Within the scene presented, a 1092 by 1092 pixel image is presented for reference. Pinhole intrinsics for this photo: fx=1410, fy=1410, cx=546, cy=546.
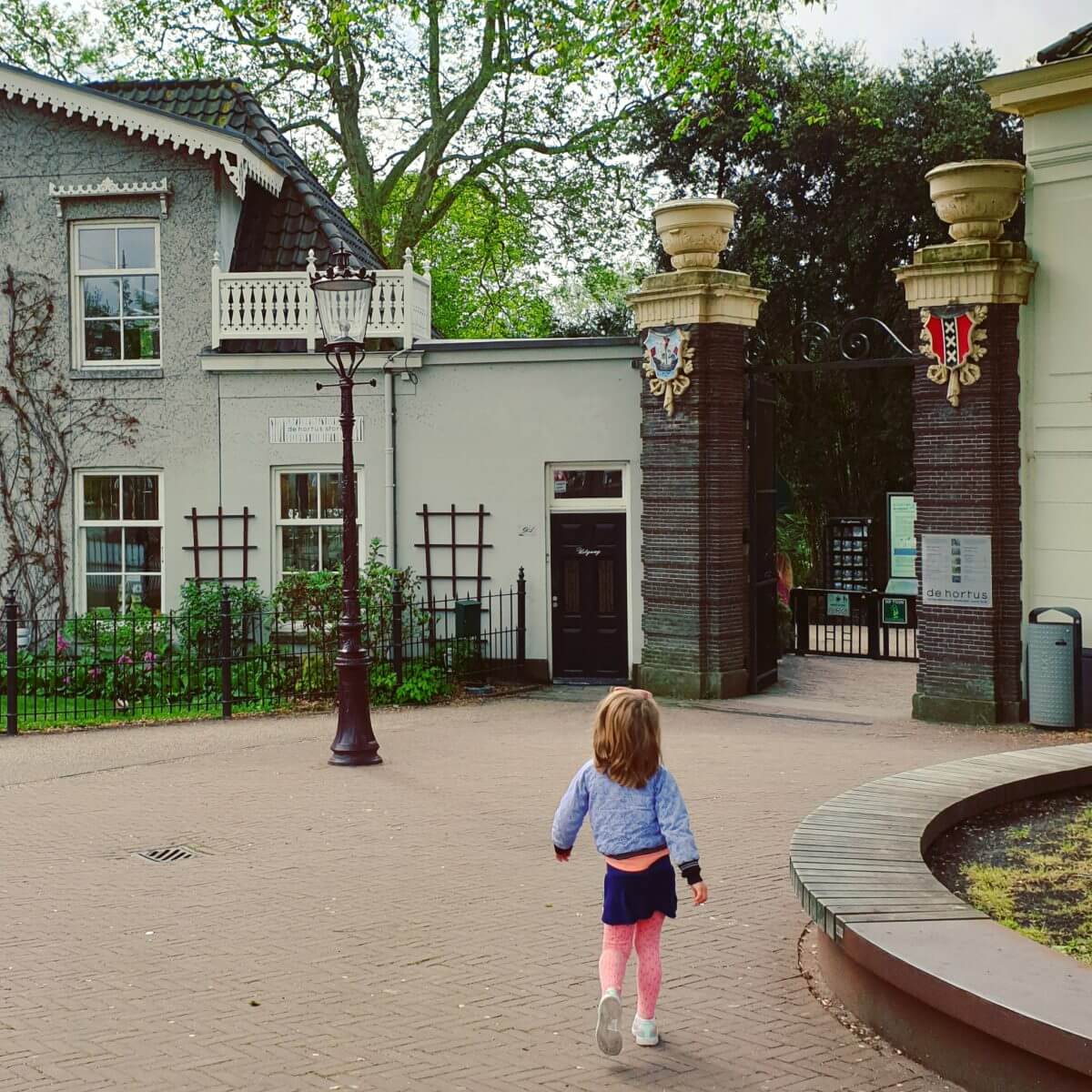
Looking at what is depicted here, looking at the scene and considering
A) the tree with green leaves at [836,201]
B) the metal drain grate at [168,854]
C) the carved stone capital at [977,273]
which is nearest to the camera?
the metal drain grate at [168,854]

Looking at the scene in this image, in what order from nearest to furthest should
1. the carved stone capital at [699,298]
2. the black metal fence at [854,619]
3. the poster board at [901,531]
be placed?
the carved stone capital at [699,298] < the black metal fence at [854,619] < the poster board at [901,531]

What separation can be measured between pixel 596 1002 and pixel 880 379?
25.9 metres

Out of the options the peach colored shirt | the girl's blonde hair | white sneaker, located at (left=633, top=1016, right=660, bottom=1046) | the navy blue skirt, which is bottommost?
white sneaker, located at (left=633, top=1016, right=660, bottom=1046)

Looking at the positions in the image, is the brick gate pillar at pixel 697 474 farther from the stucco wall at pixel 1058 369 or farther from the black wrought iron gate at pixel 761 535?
the stucco wall at pixel 1058 369

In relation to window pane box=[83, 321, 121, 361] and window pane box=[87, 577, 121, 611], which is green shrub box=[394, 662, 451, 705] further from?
window pane box=[83, 321, 121, 361]

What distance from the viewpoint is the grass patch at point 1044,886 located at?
18.4ft

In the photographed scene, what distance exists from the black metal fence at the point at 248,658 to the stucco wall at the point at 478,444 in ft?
1.77

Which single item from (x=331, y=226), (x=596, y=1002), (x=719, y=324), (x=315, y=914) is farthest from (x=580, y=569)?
(x=596, y=1002)

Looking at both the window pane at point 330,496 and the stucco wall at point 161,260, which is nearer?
the window pane at point 330,496

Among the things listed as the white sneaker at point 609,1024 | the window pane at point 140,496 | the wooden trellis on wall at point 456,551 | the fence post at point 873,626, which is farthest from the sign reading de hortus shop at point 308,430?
the white sneaker at point 609,1024

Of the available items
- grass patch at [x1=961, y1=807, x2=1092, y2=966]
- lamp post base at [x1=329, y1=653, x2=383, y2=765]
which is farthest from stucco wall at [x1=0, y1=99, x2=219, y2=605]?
grass patch at [x1=961, y1=807, x2=1092, y2=966]

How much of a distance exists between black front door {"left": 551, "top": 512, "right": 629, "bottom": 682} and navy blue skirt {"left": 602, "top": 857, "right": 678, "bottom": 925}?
11796mm

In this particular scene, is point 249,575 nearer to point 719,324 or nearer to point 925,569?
point 719,324

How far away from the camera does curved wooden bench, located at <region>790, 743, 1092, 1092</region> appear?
4.33 m
